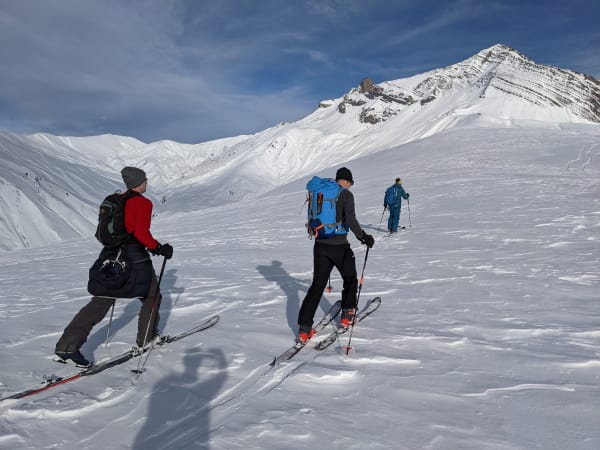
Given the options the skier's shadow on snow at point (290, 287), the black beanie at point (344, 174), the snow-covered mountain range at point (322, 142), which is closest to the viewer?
the black beanie at point (344, 174)

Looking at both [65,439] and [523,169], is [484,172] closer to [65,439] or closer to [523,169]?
[523,169]

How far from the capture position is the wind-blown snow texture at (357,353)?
304 cm

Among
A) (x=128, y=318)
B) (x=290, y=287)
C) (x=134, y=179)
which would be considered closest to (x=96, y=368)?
(x=134, y=179)

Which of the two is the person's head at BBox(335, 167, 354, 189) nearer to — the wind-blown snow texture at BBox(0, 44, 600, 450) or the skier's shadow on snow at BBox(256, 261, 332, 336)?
the wind-blown snow texture at BBox(0, 44, 600, 450)

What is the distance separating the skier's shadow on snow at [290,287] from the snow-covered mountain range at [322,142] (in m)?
55.9

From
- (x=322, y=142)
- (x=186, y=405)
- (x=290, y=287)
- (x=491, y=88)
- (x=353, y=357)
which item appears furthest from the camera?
(x=322, y=142)

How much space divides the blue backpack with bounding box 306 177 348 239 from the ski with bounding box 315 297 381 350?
48.1 inches

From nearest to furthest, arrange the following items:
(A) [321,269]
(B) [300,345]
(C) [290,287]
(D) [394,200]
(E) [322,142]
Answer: (B) [300,345] → (A) [321,269] → (C) [290,287] → (D) [394,200] → (E) [322,142]

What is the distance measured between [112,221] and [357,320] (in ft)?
11.0

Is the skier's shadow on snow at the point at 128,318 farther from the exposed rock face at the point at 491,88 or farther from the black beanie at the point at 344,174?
the exposed rock face at the point at 491,88

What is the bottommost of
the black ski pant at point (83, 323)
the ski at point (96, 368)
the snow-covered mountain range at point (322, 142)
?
the ski at point (96, 368)

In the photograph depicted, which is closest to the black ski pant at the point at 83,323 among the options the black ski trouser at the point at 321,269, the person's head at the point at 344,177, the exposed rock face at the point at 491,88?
the black ski trouser at the point at 321,269

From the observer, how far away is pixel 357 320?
5.54m

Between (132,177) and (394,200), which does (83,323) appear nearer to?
(132,177)
